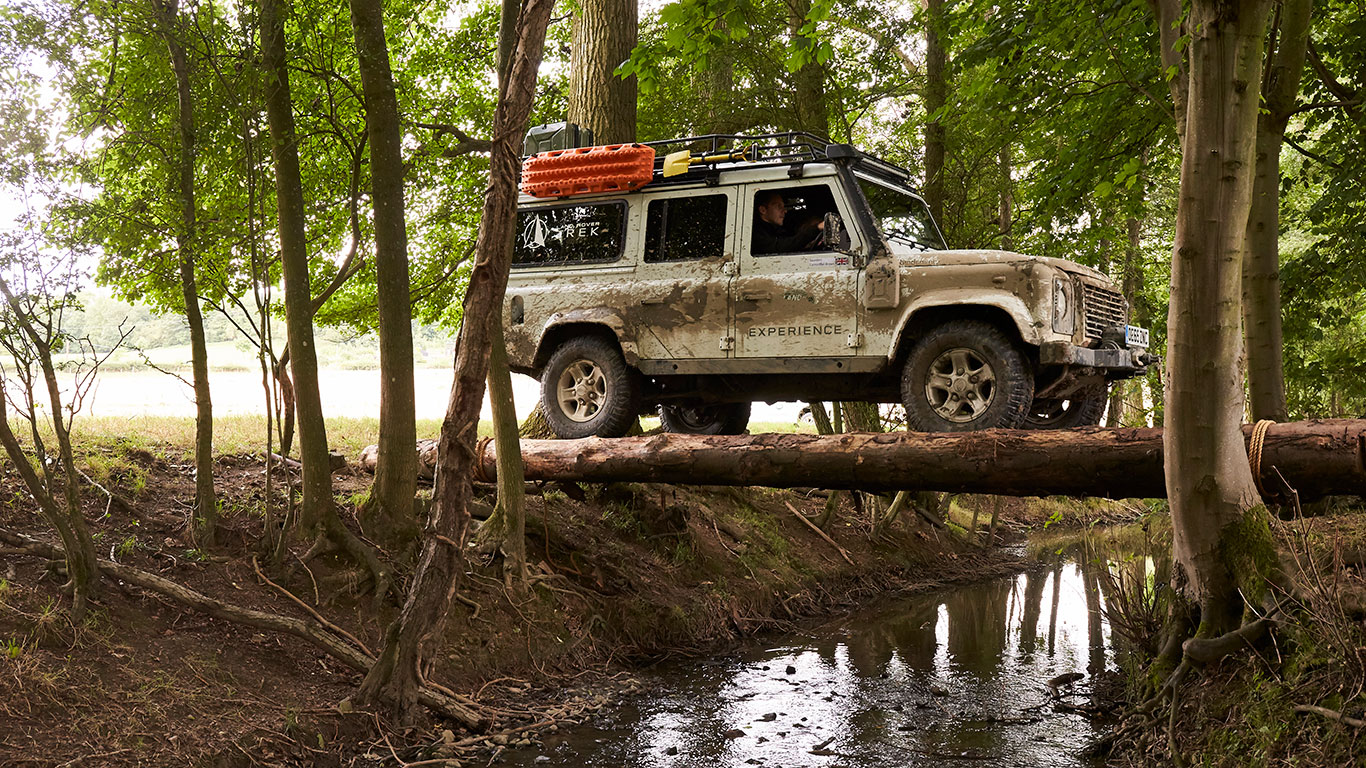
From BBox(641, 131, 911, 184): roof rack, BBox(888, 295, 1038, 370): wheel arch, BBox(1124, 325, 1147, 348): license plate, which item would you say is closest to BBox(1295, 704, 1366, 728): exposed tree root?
BBox(888, 295, 1038, 370): wheel arch

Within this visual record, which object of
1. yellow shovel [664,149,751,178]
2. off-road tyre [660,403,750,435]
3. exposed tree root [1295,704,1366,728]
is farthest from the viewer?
off-road tyre [660,403,750,435]

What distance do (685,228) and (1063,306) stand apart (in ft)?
10.2

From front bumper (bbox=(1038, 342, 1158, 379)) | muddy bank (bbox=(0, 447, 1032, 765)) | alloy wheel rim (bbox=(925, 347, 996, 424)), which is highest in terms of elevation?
front bumper (bbox=(1038, 342, 1158, 379))

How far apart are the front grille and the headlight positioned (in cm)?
17

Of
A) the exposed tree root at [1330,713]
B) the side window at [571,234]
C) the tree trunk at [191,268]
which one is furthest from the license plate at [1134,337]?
the tree trunk at [191,268]

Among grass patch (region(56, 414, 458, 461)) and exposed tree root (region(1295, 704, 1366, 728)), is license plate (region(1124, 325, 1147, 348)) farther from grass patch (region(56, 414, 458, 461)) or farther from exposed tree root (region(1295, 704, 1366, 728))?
grass patch (region(56, 414, 458, 461))

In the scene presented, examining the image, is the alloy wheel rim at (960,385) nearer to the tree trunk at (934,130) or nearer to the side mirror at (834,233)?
the side mirror at (834,233)

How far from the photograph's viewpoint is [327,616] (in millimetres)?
6699

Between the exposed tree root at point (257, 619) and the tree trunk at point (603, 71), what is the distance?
6.27 m

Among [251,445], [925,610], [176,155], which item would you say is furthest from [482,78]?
[925,610]

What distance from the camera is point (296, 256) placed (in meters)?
7.02

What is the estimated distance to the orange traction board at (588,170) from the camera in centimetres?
876

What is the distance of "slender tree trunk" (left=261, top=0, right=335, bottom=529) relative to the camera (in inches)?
272

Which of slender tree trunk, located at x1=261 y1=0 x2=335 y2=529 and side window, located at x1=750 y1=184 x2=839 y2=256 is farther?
side window, located at x1=750 y1=184 x2=839 y2=256
